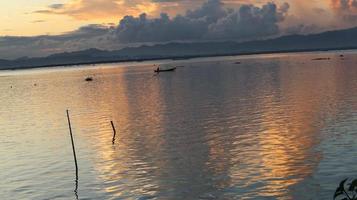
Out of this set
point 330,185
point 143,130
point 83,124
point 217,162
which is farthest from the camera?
point 83,124

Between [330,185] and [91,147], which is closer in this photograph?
[330,185]

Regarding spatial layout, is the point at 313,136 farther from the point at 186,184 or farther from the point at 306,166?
the point at 186,184

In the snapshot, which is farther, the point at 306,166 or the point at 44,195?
the point at 306,166

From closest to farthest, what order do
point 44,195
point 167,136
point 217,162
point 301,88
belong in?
point 44,195
point 217,162
point 167,136
point 301,88

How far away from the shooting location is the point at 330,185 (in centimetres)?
2756

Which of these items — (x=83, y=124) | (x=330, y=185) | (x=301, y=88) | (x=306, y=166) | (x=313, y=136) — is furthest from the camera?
(x=301, y=88)

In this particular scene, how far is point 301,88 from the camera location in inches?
3775

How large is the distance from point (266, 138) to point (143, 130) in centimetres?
1543

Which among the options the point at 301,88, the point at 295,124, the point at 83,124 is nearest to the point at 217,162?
the point at 295,124

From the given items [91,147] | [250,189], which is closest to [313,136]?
[250,189]

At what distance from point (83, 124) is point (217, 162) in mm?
29589

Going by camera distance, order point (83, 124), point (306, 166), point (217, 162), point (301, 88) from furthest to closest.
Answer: point (301, 88) → point (83, 124) → point (217, 162) → point (306, 166)

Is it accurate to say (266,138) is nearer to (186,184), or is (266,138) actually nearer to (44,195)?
(186,184)

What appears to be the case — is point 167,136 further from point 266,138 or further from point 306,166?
point 306,166
